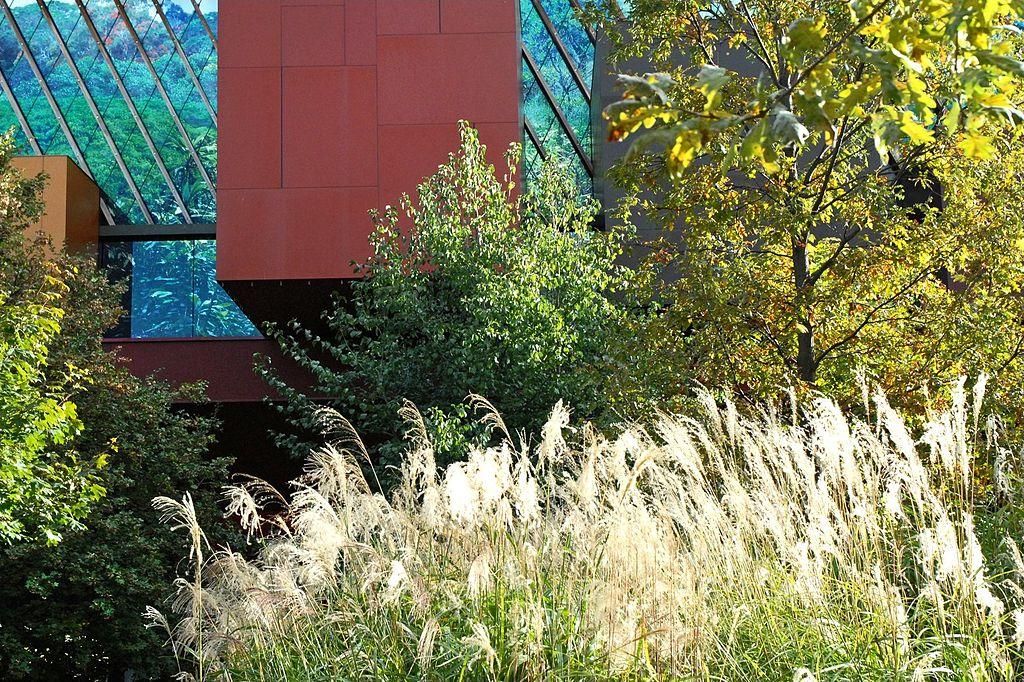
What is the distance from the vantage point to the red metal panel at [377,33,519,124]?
17.0 m

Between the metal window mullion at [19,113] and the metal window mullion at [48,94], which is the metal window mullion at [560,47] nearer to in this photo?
the metal window mullion at [48,94]

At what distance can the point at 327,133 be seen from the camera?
55.9 feet

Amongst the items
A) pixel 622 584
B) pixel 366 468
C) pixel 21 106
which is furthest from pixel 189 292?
pixel 622 584

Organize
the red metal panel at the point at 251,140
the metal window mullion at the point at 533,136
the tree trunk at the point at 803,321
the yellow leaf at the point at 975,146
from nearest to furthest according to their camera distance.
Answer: the yellow leaf at the point at 975,146 → the tree trunk at the point at 803,321 → the red metal panel at the point at 251,140 → the metal window mullion at the point at 533,136

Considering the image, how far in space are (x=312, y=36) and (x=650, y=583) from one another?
14.0 meters

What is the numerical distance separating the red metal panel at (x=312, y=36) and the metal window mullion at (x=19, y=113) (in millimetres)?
11360

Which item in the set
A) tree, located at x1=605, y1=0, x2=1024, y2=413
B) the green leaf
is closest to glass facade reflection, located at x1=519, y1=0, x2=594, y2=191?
tree, located at x1=605, y1=0, x2=1024, y2=413

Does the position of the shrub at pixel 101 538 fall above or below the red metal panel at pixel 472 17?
below

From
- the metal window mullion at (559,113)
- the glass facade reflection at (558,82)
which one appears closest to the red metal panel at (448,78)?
the glass facade reflection at (558,82)

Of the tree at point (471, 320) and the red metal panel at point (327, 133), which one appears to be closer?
the tree at point (471, 320)

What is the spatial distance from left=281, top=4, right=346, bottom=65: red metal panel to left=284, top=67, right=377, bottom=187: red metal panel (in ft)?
0.66

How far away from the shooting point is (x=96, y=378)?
13.5 m

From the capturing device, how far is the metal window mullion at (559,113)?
2295cm

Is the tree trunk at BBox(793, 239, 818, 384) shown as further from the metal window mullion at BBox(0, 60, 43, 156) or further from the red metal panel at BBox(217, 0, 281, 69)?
the metal window mullion at BBox(0, 60, 43, 156)
